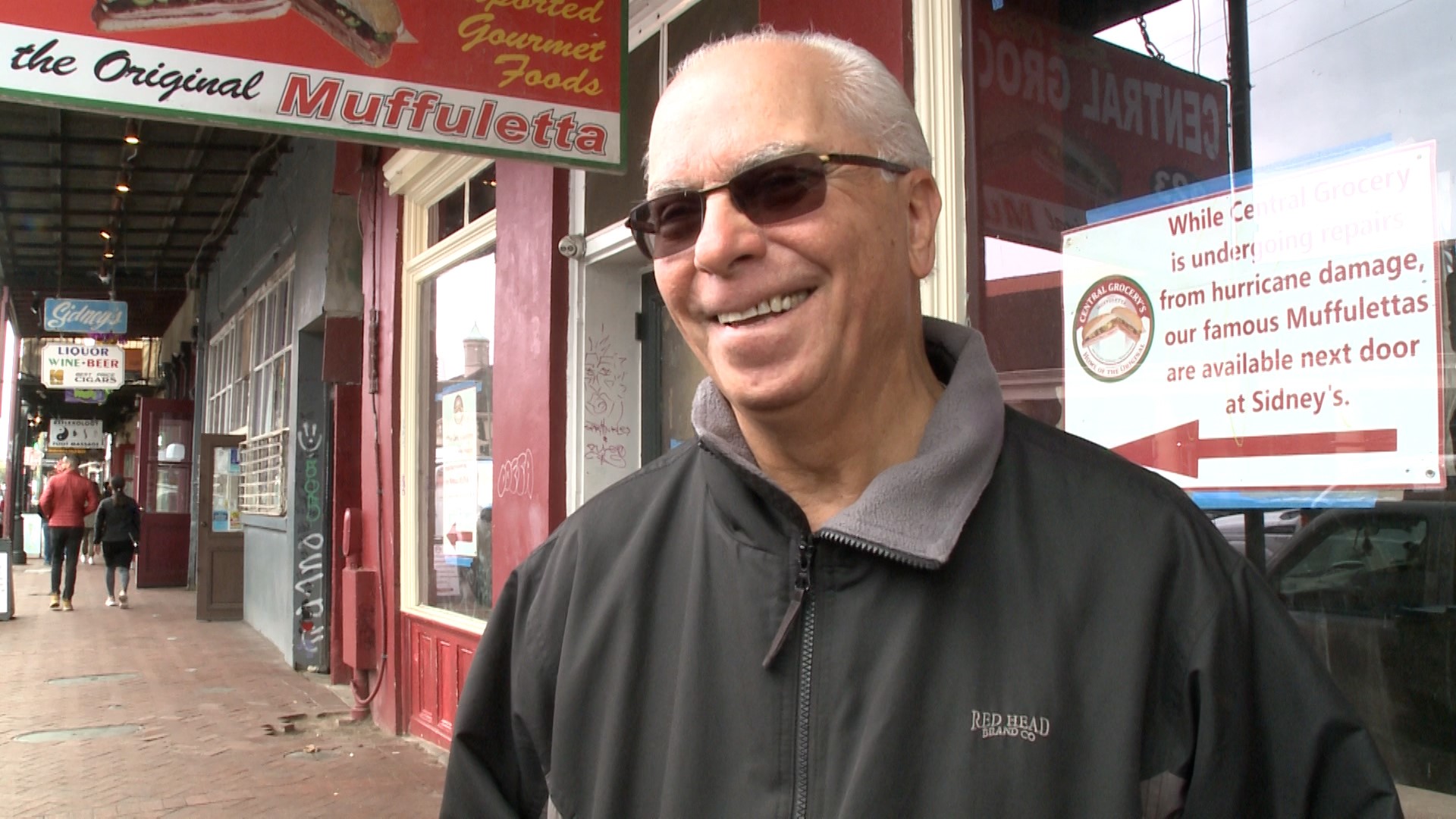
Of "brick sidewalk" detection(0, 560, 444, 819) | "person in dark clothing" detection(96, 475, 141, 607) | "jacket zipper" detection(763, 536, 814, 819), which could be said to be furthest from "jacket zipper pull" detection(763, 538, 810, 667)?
"person in dark clothing" detection(96, 475, 141, 607)

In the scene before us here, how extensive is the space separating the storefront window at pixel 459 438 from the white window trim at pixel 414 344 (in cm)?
5

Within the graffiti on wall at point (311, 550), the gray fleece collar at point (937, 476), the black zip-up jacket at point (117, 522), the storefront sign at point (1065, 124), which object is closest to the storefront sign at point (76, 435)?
the black zip-up jacket at point (117, 522)

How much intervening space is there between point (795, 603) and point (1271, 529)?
67.8 inches

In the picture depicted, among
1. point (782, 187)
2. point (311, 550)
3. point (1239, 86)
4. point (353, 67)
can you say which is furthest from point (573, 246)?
point (311, 550)

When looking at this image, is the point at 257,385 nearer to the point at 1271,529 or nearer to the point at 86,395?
the point at 1271,529

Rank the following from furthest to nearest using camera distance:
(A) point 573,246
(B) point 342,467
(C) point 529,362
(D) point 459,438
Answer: (B) point 342,467
(D) point 459,438
(C) point 529,362
(A) point 573,246

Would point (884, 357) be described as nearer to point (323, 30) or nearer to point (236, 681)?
point (323, 30)

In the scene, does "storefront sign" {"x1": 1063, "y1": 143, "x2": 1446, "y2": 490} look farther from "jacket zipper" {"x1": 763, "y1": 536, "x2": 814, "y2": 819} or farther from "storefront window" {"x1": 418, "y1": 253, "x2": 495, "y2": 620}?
"storefront window" {"x1": 418, "y1": 253, "x2": 495, "y2": 620}

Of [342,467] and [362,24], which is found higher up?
[362,24]

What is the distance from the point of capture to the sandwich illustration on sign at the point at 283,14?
3555 mm

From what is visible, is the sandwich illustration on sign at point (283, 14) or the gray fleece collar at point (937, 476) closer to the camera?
the gray fleece collar at point (937, 476)

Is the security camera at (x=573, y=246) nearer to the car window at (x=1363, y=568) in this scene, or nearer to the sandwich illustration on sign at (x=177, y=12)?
the sandwich illustration on sign at (x=177, y=12)

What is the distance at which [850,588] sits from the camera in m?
1.35

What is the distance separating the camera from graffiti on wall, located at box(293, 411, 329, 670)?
10656 millimetres
